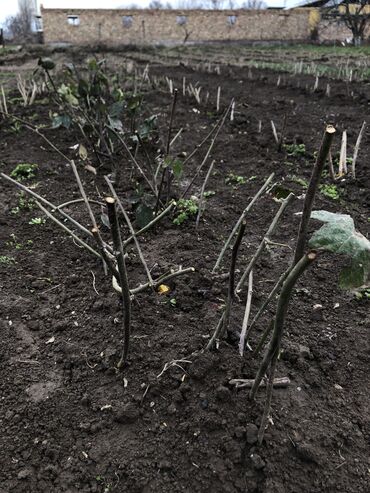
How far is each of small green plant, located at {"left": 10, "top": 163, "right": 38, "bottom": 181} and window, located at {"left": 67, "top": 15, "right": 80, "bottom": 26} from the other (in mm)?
25436

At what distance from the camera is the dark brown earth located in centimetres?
140

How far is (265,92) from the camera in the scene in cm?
761

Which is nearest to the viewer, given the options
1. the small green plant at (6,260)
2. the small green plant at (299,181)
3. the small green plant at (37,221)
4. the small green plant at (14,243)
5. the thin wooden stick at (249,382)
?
the thin wooden stick at (249,382)

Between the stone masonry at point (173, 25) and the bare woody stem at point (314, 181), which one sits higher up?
the stone masonry at point (173, 25)

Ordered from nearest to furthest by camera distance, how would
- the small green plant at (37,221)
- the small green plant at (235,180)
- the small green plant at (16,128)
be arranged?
1. the small green plant at (37,221)
2. the small green plant at (235,180)
3. the small green plant at (16,128)

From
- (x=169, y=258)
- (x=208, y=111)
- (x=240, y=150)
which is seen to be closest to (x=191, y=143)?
(x=240, y=150)

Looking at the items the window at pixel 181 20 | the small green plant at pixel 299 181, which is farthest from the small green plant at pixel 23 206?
the window at pixel 181 20

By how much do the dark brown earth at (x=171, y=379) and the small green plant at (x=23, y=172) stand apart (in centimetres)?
89

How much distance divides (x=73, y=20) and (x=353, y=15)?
15.7 metres

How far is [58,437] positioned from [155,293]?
825 millimetres

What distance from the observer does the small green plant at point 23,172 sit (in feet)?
12.7

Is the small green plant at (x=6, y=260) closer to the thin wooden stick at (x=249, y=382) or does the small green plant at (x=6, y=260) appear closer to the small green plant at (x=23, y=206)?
the small green plant at (x=23, y=206)

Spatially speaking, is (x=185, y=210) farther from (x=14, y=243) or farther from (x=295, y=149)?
(x=295, y=149)

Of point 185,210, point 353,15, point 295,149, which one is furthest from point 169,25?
point 185,210
